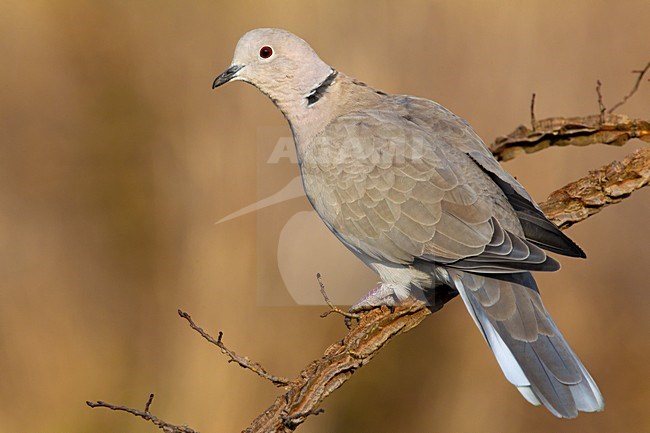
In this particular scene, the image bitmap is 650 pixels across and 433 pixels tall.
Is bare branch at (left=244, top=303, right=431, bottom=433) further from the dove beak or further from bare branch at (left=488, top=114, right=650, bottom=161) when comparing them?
the dove beak

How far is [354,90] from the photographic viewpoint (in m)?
3.70

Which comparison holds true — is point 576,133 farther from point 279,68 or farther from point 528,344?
point 279,68

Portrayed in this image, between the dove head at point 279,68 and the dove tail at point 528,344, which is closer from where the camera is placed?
the dove tail at point 528,344

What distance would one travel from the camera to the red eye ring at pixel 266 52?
142 inches

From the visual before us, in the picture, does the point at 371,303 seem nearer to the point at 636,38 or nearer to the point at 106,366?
the point at 106,366

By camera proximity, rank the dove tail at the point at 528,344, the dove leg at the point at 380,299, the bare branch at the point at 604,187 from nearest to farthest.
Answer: the dove tail at the point at 528,344 → the bare branch at the point at 604,187 → the dove leg at the point at 380,299

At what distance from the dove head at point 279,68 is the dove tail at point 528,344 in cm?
104

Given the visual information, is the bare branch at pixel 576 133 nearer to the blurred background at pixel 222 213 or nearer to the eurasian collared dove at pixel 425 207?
the eurasian collared dove at pixel 425 207

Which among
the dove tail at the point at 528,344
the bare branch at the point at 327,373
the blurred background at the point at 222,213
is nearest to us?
the bare branch at the point at 327,373

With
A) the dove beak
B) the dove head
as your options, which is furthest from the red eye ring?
the dove beak

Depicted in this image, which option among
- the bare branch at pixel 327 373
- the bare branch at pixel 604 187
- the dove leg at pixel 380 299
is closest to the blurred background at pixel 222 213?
the dove leg at pixel 380 299

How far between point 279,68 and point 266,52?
0.09 metres

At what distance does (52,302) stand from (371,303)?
2239 mm

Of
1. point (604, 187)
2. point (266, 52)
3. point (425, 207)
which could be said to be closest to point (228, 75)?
point (266, 52)
